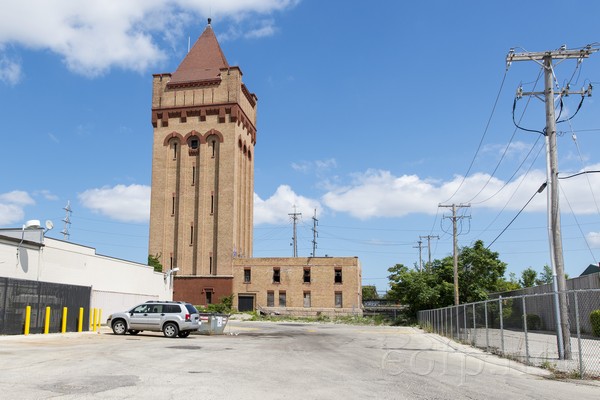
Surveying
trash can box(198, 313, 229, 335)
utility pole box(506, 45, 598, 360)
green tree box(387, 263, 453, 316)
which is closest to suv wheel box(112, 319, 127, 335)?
trash can box(198, 313, 229, 335)

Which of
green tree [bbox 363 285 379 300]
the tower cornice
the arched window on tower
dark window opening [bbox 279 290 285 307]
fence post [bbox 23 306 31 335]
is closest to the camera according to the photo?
fence post [bbox 23 306 31 335]

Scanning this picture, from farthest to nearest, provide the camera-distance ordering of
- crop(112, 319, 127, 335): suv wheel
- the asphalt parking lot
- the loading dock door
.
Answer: the loading dock door → crop(112, 319, 127, 335): suv wheel → the asphalt parking lot

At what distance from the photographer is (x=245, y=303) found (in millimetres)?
75062

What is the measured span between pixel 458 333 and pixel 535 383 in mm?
15712

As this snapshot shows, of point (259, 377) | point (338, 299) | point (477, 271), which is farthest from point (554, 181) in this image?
point (338, 299)

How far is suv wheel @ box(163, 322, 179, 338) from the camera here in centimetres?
2706

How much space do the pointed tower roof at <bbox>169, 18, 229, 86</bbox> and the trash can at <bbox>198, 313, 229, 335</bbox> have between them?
5085 cm

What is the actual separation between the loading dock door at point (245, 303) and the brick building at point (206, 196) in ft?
0.44

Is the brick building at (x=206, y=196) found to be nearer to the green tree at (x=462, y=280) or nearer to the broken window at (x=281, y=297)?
the broken window at (x=281, y=297)

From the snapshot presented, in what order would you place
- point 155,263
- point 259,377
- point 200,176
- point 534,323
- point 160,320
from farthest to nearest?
1. point 200,176
2. point 155,263
3. point 534,323
4. point 160,320
5. point 259,377

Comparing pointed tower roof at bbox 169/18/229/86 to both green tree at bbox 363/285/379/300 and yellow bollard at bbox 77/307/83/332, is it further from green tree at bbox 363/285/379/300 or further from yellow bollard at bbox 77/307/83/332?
green tree at bbox 363/285/379/300

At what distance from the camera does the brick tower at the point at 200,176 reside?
72.8 metres

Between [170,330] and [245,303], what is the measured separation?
48.5 m

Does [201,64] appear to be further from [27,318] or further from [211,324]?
[27,318]
